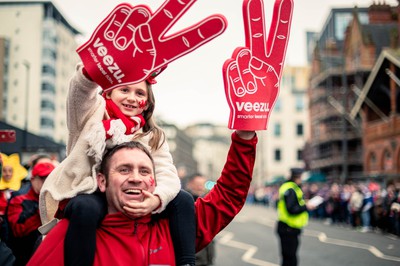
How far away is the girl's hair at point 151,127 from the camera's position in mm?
2704

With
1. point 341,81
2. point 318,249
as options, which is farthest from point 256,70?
point 341,81

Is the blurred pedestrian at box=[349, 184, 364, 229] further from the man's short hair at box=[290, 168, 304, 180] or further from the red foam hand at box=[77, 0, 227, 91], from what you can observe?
the red foam hand at box=[77, 0, 227, 91]

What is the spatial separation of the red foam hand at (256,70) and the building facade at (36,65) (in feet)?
236

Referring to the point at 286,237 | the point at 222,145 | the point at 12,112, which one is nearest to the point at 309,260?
the point at 286,237

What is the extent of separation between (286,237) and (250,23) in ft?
21.3

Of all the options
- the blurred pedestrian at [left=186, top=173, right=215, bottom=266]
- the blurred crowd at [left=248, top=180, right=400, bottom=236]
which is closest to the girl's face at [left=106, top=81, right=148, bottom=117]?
the blurred pedestrian at [left=186, top=173, right=215, bottom=266]

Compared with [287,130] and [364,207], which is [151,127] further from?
[287,130]

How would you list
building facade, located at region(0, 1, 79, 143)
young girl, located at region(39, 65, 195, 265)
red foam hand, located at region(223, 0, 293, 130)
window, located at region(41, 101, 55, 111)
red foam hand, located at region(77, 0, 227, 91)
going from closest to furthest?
red foam hand, located at region(77, 0, 227, 91) → young girl, located at region(39, 65, 195, 265) → red foam hand, located at region(223, 0, 293, 130) → building facade, located at region(0, 1, 79, 143) → window, located at region(41, 101, 55, 111)

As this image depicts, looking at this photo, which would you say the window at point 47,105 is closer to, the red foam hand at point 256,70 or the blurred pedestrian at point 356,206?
the blurred pedestrian at point 356,206

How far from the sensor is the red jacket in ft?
7.45

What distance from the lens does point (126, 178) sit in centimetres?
235

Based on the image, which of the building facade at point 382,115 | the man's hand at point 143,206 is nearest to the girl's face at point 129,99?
the man's hand at point 143,206

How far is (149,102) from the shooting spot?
287cm

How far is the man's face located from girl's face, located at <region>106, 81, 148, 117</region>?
0.36m
